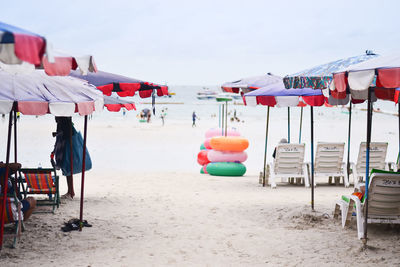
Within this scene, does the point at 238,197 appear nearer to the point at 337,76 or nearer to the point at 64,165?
the point at 64,165

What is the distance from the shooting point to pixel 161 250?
5754 mm

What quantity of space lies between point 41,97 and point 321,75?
130 inches

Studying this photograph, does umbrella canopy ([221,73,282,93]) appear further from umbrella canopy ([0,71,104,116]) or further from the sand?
umbrella canopy ([0,71,104,116])

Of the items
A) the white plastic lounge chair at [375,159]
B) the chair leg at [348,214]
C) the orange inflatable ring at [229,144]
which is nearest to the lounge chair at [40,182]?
the chair leg at [348,214]

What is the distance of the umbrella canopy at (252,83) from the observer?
13.0 m

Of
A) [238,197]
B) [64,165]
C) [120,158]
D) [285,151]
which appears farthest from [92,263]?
[120,158]

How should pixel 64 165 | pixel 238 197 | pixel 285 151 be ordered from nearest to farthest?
pixel 64 165 < pixel 238 197 < pixel 285 151

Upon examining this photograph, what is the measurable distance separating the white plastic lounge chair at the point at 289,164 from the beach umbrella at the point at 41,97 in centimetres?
535

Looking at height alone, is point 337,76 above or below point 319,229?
above

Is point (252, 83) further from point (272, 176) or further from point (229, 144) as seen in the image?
point (272, 176)

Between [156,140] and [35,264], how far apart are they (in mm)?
20559

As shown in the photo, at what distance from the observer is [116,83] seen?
27.6 ft

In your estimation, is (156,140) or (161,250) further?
(156,140)

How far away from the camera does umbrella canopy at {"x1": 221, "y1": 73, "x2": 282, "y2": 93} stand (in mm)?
13000
